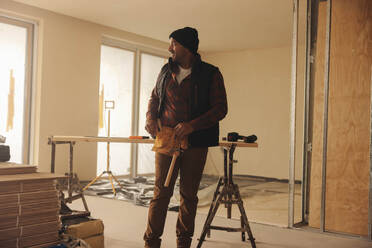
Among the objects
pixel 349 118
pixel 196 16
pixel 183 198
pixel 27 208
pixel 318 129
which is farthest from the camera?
pixel 196 16

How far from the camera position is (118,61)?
707cm

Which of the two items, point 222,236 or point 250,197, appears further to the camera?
point 250,197

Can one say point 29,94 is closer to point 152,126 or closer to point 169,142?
point 152,126

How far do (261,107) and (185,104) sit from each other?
5.84 m

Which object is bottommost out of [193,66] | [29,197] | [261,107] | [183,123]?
[29,197]

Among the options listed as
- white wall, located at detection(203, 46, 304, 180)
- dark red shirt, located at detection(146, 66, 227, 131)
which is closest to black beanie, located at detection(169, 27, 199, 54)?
dark red shirt, located at detection(146, 66, 227, 131)

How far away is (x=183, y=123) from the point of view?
235 cm

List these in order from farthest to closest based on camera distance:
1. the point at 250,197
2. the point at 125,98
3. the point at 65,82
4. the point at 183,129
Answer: the point at 125,98
the point at 65,82
the point at 250,197
the point at 183,129

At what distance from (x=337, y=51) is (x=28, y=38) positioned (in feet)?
13.5

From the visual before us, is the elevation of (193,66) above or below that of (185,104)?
above

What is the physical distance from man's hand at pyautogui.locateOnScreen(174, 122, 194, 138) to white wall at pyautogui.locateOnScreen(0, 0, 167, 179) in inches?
155

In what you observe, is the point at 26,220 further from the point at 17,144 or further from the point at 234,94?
the point at 234,94

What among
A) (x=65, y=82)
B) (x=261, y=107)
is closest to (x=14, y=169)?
(x=65, y=82)

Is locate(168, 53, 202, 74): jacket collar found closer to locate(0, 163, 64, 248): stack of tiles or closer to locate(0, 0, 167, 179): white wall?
locate(0, 163, 64, 248): stack of tiles
